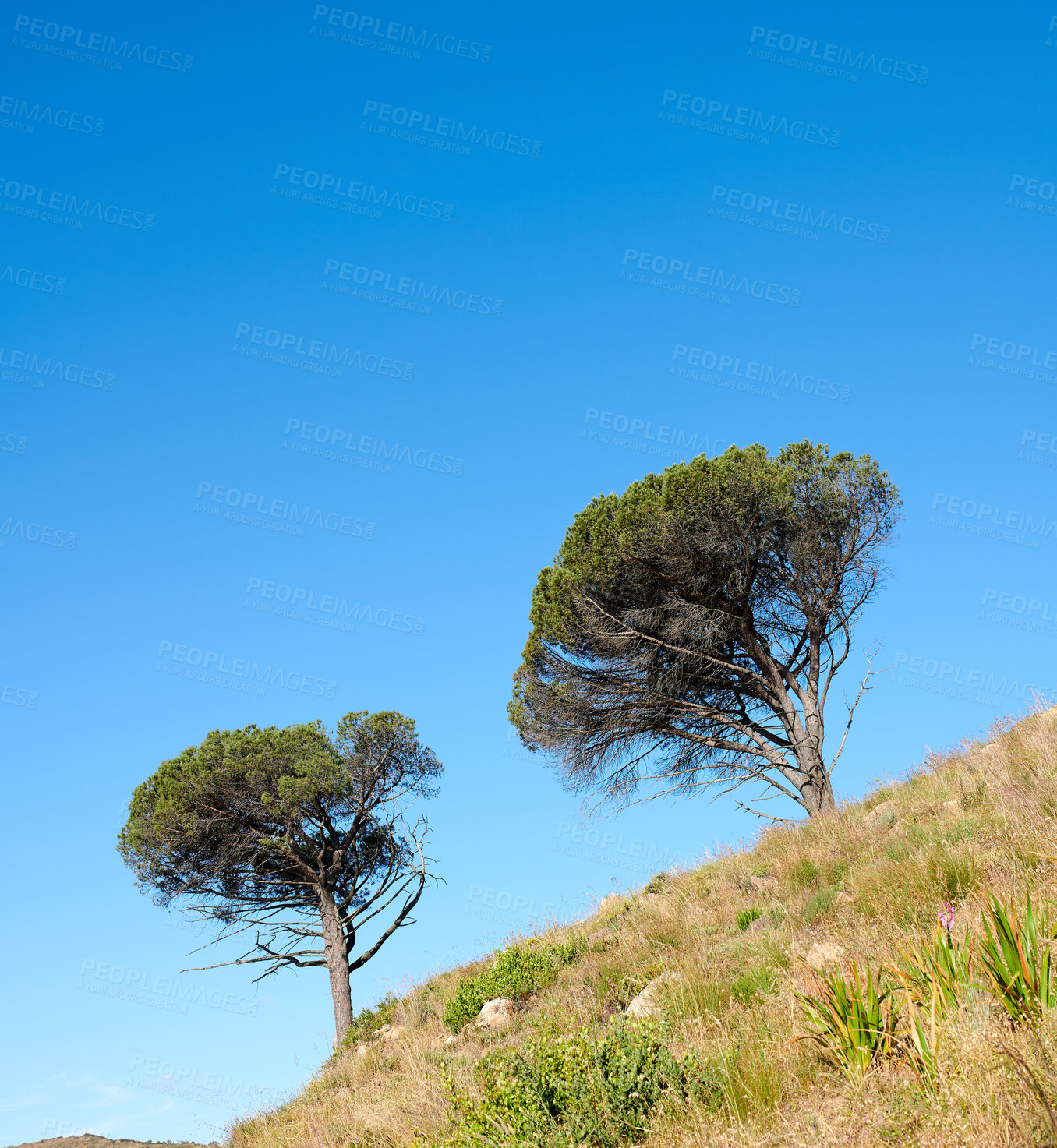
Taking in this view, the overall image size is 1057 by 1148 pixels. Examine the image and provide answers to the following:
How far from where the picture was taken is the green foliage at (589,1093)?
4.32 m

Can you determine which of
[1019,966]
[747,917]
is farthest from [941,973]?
[747,917]

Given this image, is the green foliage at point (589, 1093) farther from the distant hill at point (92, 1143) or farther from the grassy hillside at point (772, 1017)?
the distant hill at point (92, 1143)

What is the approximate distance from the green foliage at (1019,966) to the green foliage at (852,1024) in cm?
55

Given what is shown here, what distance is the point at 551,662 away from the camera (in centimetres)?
1769

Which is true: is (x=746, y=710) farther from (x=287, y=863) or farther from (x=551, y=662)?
(x=287, y=863)

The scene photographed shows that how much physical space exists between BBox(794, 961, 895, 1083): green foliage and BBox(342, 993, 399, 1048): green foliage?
11239mm

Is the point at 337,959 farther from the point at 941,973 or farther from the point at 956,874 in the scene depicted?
the point at 941,973

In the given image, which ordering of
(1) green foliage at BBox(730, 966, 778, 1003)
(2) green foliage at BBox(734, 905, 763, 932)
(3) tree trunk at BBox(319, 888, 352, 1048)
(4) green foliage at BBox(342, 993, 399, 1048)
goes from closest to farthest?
(1) green foliage at BBox(730, 966, 778, 1003), (2) green foliage at BBox(734, 905, 763, 932), (4) green foliage at BBox(342, 993, 399, 1048), (3) tree trunk at BBox(319, 888, 352, 1048)

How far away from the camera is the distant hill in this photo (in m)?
11.6

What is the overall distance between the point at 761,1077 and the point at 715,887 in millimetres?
6870

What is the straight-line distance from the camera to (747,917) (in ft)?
28.9

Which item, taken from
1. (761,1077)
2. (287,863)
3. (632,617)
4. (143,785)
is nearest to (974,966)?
(761,1077)

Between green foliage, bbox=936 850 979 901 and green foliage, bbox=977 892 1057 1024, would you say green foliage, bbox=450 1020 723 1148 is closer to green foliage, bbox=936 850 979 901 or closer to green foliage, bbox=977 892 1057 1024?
green foliage, bbox=977 892 1057 1024

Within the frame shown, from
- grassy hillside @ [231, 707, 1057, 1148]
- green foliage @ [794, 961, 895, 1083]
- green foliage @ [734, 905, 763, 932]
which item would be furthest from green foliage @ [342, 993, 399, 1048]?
green foliage @ [794, 961, 895, 1083]
